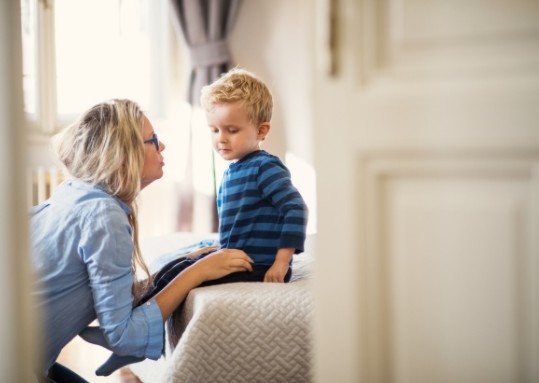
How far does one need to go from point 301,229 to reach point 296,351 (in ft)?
1.22

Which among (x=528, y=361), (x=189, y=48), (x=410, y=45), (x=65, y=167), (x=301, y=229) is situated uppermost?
(x=189, y=48)

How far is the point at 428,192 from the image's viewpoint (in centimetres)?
92

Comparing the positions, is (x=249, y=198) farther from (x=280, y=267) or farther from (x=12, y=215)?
(x=12, y=215)

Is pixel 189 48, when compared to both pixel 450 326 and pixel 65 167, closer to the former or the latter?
pixel 65 167

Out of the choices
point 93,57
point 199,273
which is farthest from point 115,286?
point 93,57

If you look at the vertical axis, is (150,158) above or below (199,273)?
above

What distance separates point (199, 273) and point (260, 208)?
274 mm

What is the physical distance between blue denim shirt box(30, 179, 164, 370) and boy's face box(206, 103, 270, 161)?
454 mm

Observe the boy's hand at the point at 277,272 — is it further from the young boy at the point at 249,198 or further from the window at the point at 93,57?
the window at the point at 93,57

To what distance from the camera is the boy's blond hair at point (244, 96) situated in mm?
1909

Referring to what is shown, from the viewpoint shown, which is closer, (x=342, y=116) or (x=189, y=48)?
(x=342, y=116)

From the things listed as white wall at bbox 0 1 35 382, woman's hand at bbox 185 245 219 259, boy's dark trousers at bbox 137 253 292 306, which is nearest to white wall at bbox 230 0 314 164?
woman's hand at bbox 185 245 219 259

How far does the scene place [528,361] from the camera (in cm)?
88

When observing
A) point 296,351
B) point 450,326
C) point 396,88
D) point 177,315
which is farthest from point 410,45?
point 177,315
